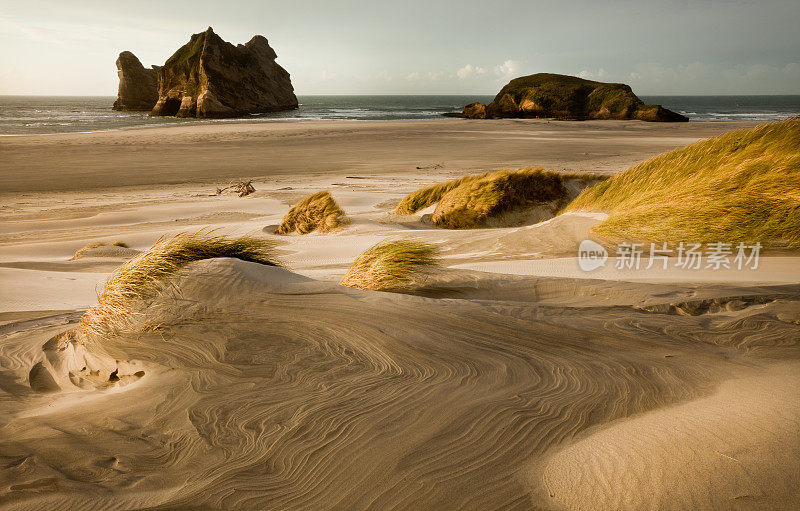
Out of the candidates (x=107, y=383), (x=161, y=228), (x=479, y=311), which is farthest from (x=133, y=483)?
(x=161, y=228)

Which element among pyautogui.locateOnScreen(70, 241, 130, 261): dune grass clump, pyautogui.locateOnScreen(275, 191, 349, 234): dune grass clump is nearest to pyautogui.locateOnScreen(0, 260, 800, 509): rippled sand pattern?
pyautogui.locateOnScreen(70, 241, 130, 261): dune grass clump

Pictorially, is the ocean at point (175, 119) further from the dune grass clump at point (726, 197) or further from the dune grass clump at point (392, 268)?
the dune grass clump at point (726, 197)

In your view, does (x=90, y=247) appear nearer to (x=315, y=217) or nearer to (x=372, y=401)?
(x=315, y=217)

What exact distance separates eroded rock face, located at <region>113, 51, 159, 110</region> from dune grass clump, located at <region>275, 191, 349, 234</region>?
7250cm

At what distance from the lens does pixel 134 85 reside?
69.8 metres

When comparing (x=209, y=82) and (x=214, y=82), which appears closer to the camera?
(x=209, y=82)

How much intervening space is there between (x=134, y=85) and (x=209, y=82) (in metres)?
22.8

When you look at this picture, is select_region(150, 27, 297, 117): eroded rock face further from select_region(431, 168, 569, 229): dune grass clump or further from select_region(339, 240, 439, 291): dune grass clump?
select_region(339, 240, 439, 291): dune grass clump

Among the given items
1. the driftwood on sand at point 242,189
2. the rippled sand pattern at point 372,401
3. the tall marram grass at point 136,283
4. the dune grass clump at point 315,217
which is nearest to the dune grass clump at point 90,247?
the dune grass clump at point 315,217

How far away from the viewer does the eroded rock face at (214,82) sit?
174ft

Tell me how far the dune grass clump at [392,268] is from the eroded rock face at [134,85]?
77.1m

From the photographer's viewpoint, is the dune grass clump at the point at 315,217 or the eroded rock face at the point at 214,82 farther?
the eroded rock face at the point at 214,82

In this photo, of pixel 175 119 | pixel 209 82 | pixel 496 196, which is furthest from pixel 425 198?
pixel 209 82

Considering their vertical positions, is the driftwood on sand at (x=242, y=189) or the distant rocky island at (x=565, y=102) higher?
the distant rocky island at (x=565, y=102)
